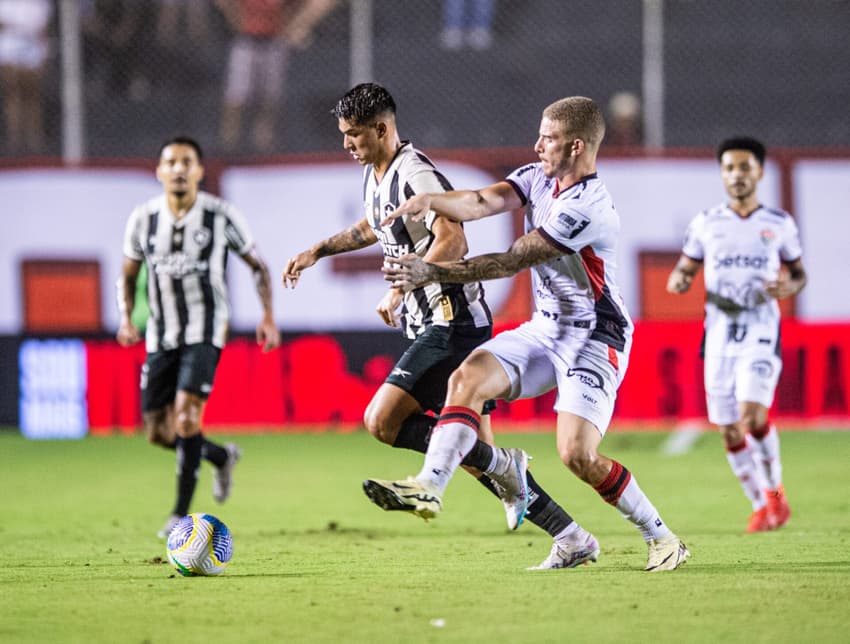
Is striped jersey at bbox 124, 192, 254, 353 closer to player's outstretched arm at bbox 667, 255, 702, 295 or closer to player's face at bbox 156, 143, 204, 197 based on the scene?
player's face at bbox 156, 143, 204, 197

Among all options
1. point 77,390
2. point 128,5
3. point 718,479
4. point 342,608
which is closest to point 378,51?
point 128,5

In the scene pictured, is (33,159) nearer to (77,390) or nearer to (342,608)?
(77,390)

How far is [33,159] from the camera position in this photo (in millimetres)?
15625

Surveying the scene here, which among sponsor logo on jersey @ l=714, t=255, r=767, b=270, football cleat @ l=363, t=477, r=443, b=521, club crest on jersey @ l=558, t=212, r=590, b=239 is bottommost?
football cleat @ l=363, t=477, r=443, b=521

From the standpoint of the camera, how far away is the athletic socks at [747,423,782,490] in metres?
8.72

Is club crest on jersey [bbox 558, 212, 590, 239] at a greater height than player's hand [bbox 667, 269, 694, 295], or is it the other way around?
club crest on jersey [bbox 558, 212, 590, 239]

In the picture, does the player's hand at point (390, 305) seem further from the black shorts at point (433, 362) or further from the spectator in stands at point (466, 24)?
the spectator in stands at point (466, 24)

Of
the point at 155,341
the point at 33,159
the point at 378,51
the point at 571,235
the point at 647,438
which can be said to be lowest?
the point at 647,438

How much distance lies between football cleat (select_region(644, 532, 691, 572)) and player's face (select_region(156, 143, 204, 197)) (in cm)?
428

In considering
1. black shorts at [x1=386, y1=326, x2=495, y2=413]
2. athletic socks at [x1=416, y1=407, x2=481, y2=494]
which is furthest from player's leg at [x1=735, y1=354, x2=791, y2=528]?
athletic socks at [x1=416, y1=407, x2=481, y2=494]

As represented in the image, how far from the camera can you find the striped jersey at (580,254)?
20.4ft

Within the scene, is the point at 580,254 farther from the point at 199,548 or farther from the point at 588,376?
the point at 199,548

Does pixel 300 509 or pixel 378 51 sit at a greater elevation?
pixel 378 51

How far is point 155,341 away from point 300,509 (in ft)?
5.12
